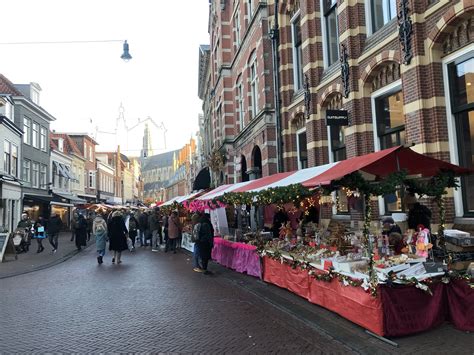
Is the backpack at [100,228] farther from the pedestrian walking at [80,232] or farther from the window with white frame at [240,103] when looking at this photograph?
the window with white frame at [240,103]

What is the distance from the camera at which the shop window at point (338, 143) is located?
40.9ft

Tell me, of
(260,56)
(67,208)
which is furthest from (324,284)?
(67,208)

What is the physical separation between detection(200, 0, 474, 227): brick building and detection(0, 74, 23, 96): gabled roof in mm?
19200

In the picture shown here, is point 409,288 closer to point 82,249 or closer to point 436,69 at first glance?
point 436,69

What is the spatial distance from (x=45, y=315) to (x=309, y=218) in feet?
29.7

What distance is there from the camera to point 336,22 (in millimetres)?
12656

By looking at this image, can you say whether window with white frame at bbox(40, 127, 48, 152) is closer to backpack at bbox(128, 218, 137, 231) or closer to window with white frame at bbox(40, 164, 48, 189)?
window with white frame at bbox(40, 164, 48, 189)

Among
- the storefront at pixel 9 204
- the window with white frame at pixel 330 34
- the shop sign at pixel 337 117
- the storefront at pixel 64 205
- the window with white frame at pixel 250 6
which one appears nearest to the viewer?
the shop sign at pixel 337 117

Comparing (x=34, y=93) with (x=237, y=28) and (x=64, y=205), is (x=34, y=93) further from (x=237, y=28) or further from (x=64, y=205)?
(x=237, y=28)

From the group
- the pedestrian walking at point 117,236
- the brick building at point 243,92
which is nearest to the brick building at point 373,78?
the brick building at point 243,92

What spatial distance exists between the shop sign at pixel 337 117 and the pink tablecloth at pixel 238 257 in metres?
3.96

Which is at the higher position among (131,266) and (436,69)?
(436,69)

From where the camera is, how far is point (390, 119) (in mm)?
10203

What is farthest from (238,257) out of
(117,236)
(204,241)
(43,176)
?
(43,176)
